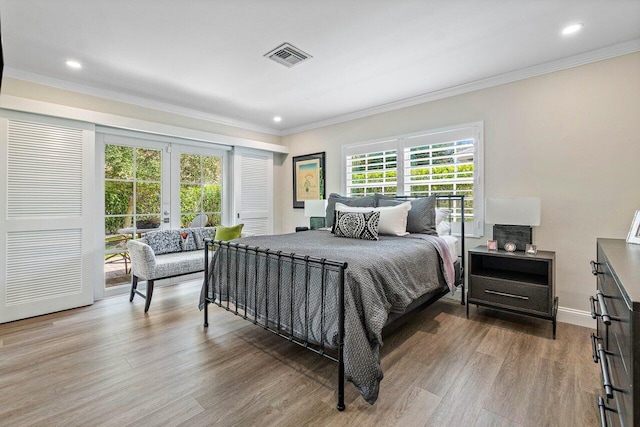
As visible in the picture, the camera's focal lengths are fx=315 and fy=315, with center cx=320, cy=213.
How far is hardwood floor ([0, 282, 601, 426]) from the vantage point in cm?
172

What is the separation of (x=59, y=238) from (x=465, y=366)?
3985 millimetres

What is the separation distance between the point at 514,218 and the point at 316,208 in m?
2.53

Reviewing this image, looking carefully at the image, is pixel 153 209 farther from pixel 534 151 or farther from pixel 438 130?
pixel 534 151

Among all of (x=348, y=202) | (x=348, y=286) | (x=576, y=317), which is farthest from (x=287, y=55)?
(x=576, y=317)

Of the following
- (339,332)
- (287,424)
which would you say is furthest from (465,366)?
(287,424)

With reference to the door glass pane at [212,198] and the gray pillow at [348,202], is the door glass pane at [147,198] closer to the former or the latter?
the door glass pane at [212,198]

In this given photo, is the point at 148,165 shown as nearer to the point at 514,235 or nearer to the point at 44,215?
the point at 44,215

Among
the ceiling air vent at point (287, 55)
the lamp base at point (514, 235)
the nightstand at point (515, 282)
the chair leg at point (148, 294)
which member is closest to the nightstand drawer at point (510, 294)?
the nightstand at point (515, 282)

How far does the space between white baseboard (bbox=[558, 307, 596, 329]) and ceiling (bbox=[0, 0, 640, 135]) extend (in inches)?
90.3

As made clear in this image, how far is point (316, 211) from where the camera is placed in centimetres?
464

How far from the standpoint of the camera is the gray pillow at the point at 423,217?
327 centimetres

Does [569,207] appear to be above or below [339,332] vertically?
above

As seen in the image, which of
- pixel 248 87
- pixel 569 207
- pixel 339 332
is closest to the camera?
pixel 339 332

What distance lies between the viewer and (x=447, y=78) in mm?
3303
